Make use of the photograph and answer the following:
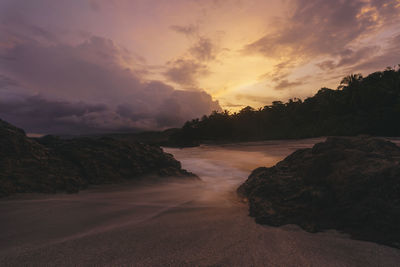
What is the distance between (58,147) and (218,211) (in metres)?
4.02

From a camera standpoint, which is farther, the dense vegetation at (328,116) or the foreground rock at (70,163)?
the dense vegetation at (328,116)

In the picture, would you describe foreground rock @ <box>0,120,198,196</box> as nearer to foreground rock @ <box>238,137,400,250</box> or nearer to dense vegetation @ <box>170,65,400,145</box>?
foreground rock @ <box>238,137,400,250</box>

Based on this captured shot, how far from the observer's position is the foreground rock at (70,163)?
317 cm

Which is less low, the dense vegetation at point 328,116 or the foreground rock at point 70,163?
the dense vegetation at point 328,116

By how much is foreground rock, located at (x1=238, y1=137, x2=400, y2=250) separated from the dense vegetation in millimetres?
23929

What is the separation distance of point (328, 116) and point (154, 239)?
37.1 metres

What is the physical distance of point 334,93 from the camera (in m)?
32.5

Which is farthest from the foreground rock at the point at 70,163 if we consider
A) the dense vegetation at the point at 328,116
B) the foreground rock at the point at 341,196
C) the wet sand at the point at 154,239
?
the dense vegetation at the point at 328,116

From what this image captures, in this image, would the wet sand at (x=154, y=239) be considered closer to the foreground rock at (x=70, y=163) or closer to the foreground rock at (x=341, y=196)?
the foreground rock at (x=341, y=196)

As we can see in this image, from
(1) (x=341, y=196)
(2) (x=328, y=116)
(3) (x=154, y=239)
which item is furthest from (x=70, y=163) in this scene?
(2) (x=328, y=116)

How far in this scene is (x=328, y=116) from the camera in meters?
31.1

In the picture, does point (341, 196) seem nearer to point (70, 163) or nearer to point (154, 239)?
point (154, 239)

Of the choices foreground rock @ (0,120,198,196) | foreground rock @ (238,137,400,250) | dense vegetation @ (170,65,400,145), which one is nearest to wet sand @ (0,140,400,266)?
foreground rock @ (238,137,400,250)

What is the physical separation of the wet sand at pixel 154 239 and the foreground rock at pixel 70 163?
0.41 meters
